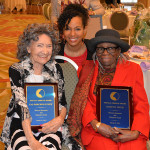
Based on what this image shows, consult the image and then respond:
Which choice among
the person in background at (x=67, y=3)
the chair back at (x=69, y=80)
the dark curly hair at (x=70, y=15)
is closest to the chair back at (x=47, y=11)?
the person in background at (x=67, y=3)

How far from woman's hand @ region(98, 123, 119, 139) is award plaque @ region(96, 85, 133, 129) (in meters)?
0.07

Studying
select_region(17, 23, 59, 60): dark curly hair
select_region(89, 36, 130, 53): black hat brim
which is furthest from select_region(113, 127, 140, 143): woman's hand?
select_region(17, 23, 59, 60): dark curly hair

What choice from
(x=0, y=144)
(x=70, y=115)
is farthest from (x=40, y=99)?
(x=0, y=144)

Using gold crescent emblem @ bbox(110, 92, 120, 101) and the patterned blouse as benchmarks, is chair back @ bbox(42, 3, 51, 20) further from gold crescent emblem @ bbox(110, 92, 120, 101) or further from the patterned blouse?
gold crescent emblem @ bbox(110, 92, 120, 101)

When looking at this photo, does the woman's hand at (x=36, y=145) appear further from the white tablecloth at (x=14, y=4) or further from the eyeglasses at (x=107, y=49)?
the white tablecloth at (x=14, y=4)

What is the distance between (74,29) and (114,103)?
1110 millimetres

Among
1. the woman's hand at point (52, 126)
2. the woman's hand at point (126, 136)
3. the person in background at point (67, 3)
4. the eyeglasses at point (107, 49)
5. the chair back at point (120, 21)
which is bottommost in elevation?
the woman's hand at point (126, 136)

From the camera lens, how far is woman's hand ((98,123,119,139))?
7.13 ft

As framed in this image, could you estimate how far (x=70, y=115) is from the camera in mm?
2402

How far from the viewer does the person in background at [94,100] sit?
219 cm

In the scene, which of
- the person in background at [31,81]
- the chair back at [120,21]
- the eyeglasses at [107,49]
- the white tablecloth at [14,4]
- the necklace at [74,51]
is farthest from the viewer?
the white tablecloth at [14,4]

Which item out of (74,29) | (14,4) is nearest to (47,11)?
(74,29)

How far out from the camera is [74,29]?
297 centimetres

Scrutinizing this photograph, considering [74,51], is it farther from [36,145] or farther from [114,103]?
[36,145]
